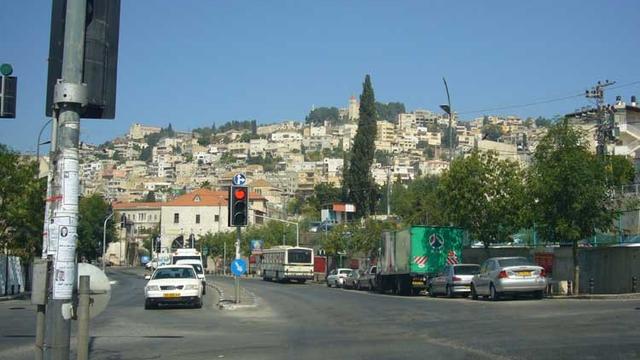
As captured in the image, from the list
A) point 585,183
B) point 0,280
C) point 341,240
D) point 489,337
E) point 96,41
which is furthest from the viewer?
point 341,240

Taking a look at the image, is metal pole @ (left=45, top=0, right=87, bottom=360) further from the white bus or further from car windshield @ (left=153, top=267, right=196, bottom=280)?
the white bus

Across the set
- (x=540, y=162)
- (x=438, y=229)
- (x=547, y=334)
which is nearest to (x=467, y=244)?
(x=438, y=229)

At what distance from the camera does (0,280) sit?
133ft

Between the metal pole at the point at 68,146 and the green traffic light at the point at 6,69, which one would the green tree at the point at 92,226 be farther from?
the metal pole at the point at 68,146

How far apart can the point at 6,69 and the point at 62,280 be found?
8094 millimetres

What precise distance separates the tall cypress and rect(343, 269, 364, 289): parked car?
110 ft

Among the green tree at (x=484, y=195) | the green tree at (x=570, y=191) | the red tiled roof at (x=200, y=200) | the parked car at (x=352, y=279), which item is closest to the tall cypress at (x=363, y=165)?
the parked car at (x=352, y=279)

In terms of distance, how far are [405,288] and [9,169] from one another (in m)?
22.5

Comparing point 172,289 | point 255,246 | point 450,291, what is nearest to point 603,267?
point 450,291

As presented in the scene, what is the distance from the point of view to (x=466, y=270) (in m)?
36.7

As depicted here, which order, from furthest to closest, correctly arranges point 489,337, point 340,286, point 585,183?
point 340,286, point 585,183, point 489,337

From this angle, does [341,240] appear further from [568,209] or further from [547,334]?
[547,334]

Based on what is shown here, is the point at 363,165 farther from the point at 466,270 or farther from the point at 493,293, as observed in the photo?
the point at 493,293

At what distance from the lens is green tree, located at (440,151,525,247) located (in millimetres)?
42562
